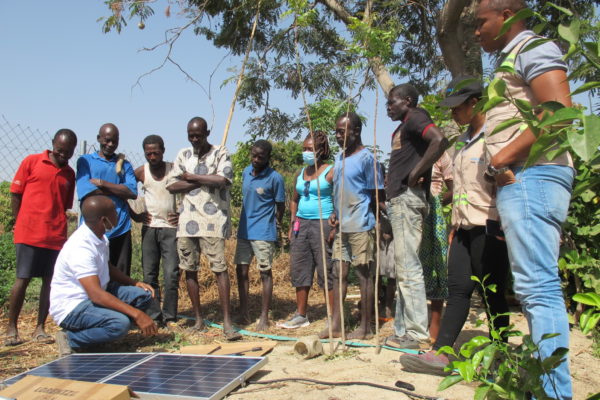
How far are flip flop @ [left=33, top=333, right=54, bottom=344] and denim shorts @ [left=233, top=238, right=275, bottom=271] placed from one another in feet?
5.88

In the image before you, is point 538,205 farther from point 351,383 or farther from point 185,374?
point 185,374

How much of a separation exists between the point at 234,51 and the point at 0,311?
623cm

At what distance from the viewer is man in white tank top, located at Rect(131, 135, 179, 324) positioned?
4.93m

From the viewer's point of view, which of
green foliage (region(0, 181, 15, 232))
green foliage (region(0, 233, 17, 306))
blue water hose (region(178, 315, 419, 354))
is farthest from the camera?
green foliage (region(0, 181, 15, 232))

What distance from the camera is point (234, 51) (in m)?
9.71

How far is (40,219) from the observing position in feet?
14.6

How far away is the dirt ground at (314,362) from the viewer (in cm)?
281

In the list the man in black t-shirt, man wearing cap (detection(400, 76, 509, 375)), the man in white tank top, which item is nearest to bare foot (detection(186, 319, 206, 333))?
the man in white tank top

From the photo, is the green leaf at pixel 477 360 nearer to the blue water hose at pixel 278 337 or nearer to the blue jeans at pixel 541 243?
the blue jeans at pixel 541 243

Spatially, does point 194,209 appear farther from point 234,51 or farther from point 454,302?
point 234,51

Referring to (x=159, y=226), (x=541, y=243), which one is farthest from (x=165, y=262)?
(x=541, y=243)

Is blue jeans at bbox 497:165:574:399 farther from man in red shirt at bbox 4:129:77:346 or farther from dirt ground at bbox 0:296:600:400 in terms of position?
man in red shirt at bbox 4:129:77:346

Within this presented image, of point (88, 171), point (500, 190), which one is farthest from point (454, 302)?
point (88, 171)

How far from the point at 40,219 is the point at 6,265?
2996 millimetres
